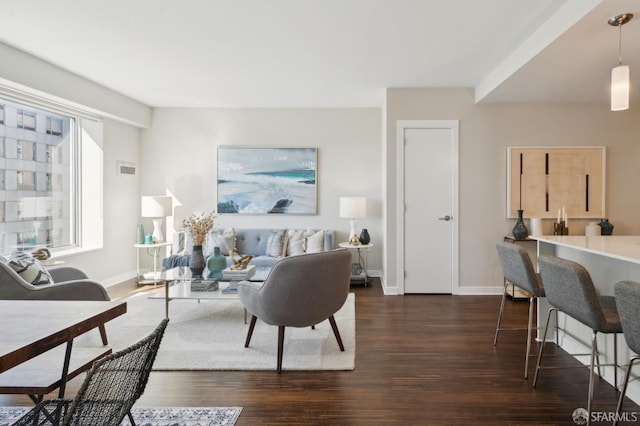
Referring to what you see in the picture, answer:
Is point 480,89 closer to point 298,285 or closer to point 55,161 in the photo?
point 298,285

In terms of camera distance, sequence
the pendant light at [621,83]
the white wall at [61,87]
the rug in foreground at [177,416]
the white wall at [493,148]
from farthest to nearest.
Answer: the white wall at [493,148]
the white wall at [61,87]
the pendant light at [621,83]
the rug in foreground at [177,416]

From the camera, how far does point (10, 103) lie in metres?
3.93

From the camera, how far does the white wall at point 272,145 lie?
572 cm

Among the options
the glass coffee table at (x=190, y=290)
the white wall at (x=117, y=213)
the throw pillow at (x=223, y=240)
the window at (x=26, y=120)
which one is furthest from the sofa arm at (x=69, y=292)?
the window at (x=26, y=120)

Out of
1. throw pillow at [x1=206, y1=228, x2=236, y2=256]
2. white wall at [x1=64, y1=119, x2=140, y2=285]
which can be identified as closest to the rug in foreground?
white wall at [x1=64, y1=119, x2=140, y2=285]

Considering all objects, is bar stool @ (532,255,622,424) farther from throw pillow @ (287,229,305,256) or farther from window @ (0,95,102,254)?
window @ (0,95,102,254)

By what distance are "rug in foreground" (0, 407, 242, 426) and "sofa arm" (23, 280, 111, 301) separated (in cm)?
85

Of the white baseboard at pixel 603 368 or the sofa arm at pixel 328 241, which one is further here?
the sofa arm at pixel 328 241

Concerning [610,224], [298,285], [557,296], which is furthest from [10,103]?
[610,224]

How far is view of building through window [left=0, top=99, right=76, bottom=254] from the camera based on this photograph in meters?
3.90

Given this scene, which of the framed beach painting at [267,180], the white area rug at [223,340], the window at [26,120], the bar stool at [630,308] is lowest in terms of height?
the white area rug at [223,340]

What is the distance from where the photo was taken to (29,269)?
292 centimetres

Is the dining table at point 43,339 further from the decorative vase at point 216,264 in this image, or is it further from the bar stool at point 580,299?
the bar stool at point 580,299

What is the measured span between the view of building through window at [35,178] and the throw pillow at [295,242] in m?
2.85
